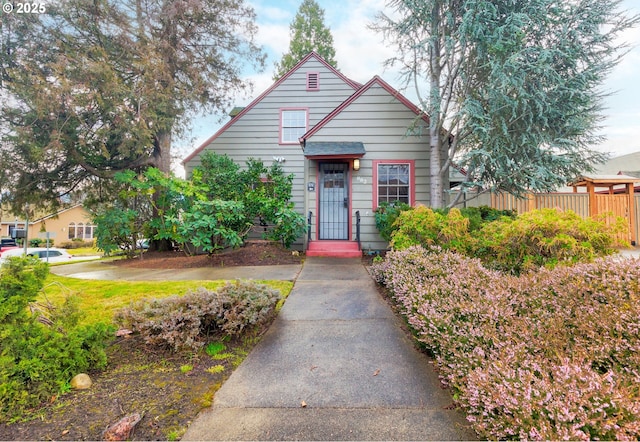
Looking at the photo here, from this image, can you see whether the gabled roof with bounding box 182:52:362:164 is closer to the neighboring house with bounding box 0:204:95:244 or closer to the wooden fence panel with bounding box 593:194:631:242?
the wooden fence panel with bounding box 593:194:631:242

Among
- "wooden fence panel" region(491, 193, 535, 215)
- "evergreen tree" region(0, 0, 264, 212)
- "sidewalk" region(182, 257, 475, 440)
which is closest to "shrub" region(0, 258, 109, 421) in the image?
"sidewalk" region(182, 257, 475, 440)

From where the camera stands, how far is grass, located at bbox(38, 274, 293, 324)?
Answer: 3848 mm

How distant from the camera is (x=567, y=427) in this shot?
127 cm

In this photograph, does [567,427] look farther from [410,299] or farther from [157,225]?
[157,225]

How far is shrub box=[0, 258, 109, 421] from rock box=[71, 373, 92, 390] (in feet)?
0.13

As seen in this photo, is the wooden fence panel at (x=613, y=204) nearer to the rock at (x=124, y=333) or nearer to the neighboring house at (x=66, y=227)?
the rock at (x=124, y=333)

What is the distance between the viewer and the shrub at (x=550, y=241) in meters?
4.16

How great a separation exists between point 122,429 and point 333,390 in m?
1.32

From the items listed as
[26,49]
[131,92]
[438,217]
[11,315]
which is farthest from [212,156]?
[11,315]

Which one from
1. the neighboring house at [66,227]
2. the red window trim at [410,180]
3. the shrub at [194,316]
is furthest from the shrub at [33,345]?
the neighboring house at [66,227]

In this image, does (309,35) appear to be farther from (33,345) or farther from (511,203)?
(33,345)

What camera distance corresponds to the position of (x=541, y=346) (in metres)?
1.90

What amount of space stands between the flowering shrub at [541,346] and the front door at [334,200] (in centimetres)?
556

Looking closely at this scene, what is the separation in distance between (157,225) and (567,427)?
367 inches
